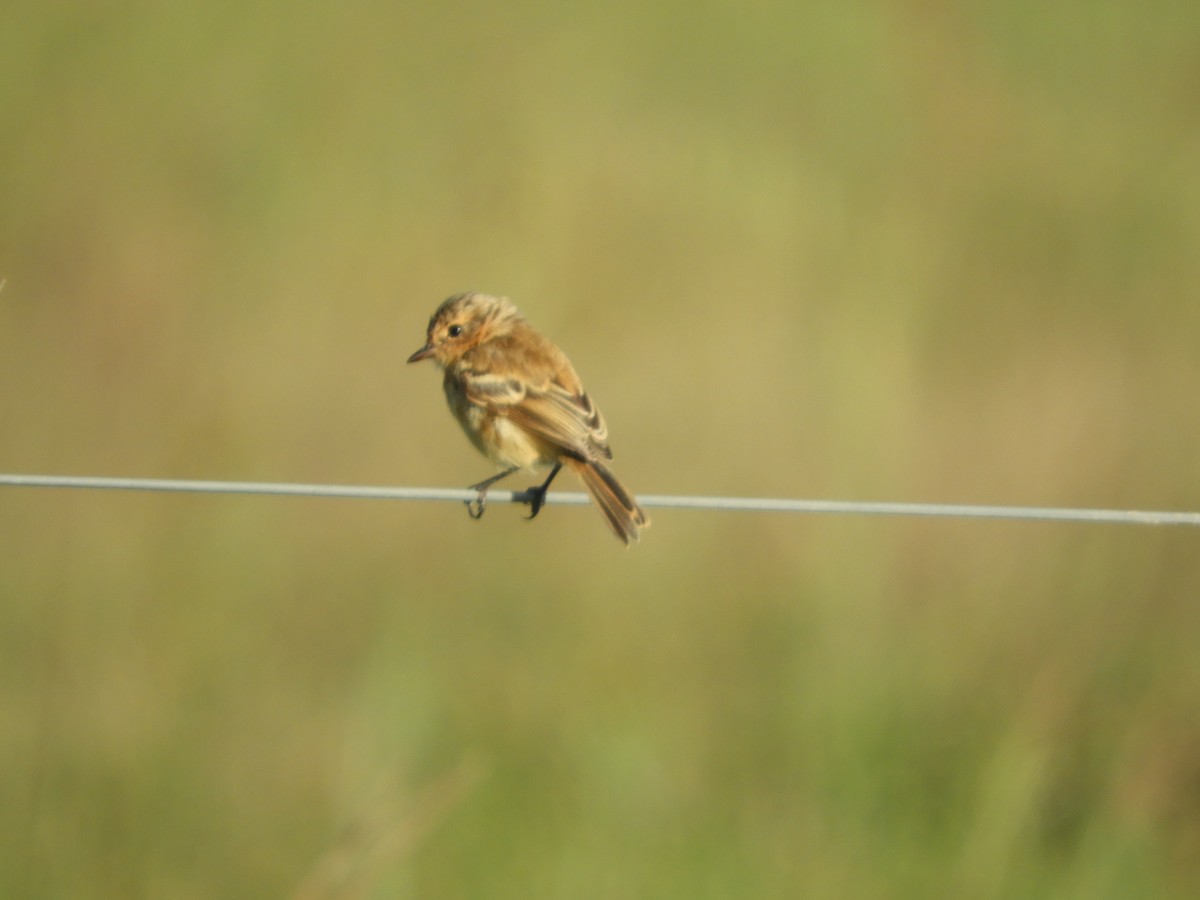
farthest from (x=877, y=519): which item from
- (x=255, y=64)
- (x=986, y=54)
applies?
(x=255, y=64)

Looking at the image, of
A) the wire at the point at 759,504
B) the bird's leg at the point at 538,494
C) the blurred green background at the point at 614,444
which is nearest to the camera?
the wire at the point at 759,504

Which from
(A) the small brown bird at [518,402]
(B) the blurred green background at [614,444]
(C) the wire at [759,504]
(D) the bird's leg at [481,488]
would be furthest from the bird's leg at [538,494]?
(C) the wire at [759,504]

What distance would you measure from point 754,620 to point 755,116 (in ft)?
10.0

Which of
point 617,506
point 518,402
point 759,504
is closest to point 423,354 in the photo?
point 518,402

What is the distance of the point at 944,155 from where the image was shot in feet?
23.5

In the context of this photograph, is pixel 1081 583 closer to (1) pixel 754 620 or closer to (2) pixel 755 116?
(1) pixel 754 620

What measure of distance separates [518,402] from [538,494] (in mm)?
425

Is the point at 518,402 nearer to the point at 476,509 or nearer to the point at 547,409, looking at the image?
the point at 547,409

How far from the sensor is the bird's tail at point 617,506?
180 inches

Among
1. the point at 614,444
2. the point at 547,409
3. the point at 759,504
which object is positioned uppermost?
the point at 614,444

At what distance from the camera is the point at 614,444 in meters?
6.32

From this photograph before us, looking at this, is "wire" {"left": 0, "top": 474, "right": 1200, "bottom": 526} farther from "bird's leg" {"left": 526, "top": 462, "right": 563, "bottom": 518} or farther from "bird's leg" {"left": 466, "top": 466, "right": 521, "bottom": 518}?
"bird's leg" {"left": 466, "top": 466, "right": 521, "bottom": 518}

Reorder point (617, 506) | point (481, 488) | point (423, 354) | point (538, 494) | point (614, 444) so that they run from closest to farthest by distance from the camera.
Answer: point (617, 506) → point (538, 494) → point (481, 488) → point (423, 354) → point (614, 444)

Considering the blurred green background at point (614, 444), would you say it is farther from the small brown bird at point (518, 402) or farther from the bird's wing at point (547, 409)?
the bird's wing at point (547, 409)
